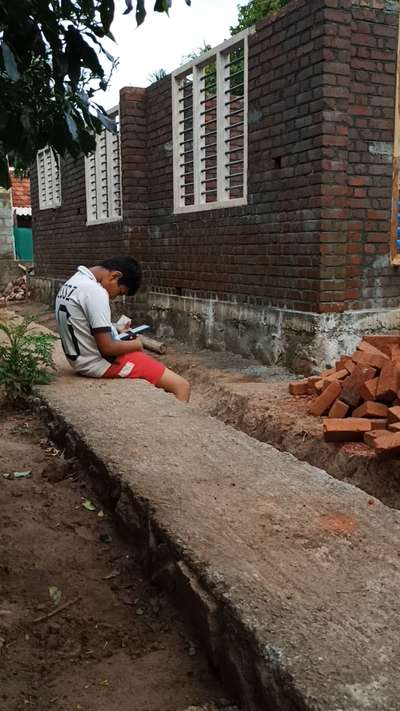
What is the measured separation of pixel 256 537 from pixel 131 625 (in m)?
0.47

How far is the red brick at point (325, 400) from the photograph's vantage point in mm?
4777

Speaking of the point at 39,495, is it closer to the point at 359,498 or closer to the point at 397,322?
the point at 359,498

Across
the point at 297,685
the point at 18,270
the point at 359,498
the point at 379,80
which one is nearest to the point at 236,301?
the point at 379,80

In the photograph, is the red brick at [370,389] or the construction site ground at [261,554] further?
the red brick at [370,389]

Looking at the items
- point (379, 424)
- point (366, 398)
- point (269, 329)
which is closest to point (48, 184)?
point (269, 329)

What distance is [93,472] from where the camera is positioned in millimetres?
2992

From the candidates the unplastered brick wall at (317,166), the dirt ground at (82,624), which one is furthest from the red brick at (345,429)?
the dirt ground at (82,624)

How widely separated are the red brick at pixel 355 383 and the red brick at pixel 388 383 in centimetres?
12

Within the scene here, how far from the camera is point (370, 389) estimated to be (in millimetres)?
4414

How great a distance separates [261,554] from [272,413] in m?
3.18

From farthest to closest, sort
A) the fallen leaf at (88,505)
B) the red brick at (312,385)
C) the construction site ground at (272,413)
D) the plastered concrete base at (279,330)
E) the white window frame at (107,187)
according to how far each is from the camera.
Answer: the white window frame at (107,187) → the plastered concrete base at (279,330) → the red brick at (312,385) → the construction site ground at (272,413) → the fallen leaf at (88,505)

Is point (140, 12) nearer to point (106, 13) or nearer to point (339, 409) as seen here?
point (106, 13)

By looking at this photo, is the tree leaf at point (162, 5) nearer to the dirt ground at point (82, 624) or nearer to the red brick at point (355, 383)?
the dirt ground at point (82, 624)

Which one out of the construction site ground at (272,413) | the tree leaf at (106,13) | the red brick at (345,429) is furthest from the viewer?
the red brick at (345,429)
